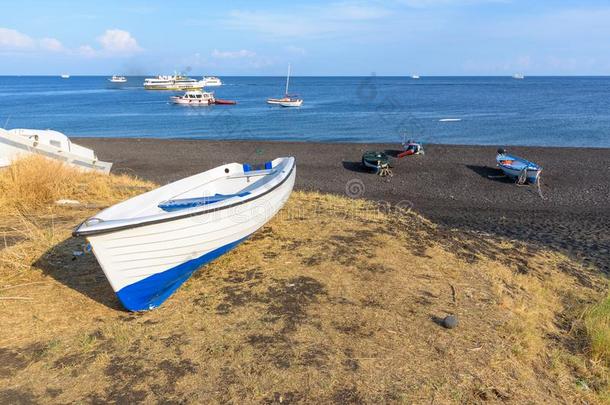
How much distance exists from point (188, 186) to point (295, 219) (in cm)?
266

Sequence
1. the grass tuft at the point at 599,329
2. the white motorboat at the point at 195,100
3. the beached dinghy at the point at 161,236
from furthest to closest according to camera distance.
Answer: the white motorboat at the point at 195,100
the grass tuft at the point at 599,329
the beached dinghy at the point at 161,236

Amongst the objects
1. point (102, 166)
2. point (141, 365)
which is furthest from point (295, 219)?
point (102, 166)

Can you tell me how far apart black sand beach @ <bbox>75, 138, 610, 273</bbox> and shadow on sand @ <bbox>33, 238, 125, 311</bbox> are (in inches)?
384

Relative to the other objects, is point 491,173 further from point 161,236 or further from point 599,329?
point 161,236

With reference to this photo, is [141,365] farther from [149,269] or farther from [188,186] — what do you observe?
[188,186]

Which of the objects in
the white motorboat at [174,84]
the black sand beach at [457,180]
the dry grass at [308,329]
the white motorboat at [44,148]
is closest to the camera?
the dry grass at [308,329]

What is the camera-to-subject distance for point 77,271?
7230 millimetres

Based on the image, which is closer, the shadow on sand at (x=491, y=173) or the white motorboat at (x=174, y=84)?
the shadow on sand at (x=491, y=173)

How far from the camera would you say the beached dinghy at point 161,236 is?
212 inches

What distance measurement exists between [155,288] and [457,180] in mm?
16804

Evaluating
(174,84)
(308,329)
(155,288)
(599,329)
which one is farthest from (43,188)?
(174,84)

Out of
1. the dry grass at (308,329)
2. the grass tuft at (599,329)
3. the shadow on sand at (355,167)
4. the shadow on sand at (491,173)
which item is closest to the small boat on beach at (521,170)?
the shadow on sand at (491,173)

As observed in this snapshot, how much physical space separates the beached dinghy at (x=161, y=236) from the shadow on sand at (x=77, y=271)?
0.78 metres

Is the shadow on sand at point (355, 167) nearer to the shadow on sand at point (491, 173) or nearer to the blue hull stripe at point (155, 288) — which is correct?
the shadow on sand at point (491, 173)
